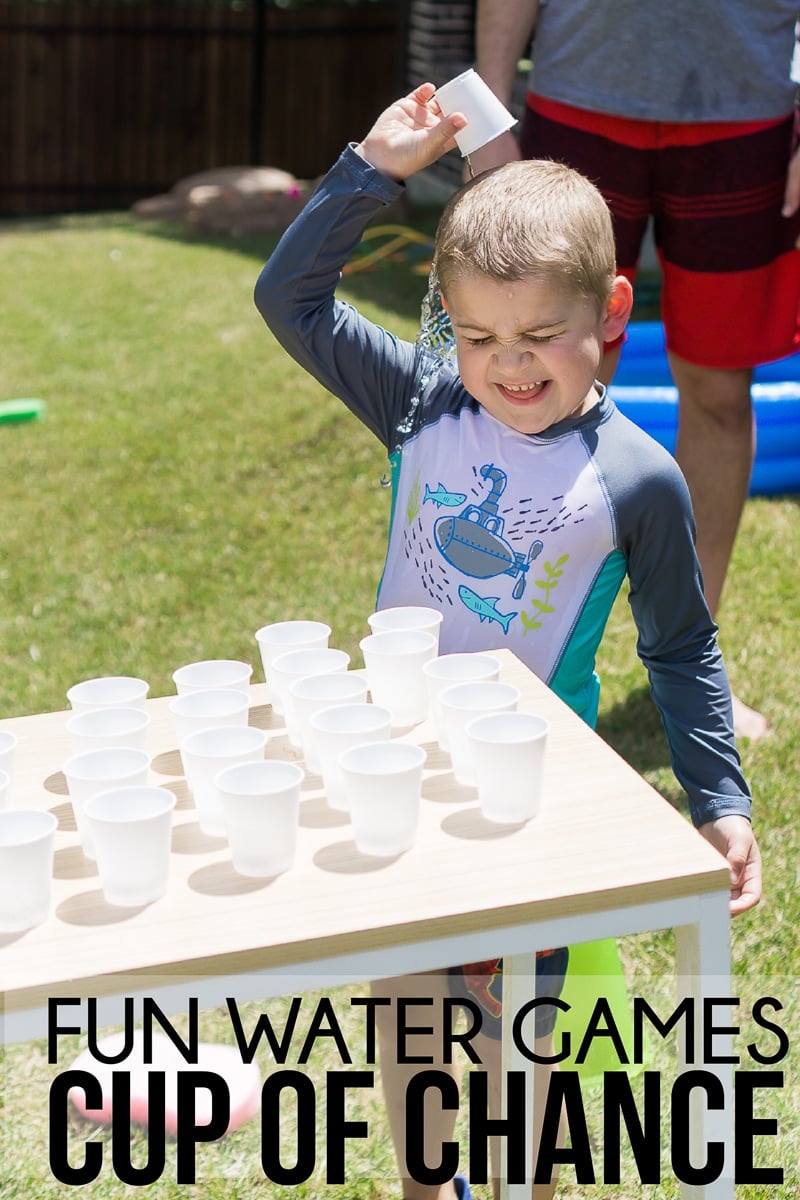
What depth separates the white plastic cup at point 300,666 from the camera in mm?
1910

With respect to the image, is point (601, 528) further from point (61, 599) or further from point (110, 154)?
point (110, 154)

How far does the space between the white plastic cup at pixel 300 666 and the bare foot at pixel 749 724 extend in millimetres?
2105

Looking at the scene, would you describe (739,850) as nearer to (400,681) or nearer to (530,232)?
(400,681)

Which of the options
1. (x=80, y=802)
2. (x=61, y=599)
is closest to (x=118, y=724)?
(x=80, y=802)

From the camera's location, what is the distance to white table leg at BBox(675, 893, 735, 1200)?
1577 millimetres

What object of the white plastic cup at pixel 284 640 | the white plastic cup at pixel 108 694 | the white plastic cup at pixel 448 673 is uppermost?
the white plastic cup at pixel 448 673

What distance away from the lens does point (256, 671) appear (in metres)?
4.48

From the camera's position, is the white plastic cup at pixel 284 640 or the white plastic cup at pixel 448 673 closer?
the white plastic cup at pixel 448 673

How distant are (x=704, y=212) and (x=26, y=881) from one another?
101 inches

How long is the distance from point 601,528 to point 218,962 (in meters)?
1.00

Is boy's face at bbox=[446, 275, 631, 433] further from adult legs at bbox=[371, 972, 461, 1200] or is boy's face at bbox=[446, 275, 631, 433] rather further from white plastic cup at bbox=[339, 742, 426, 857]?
adult legs at bbox=[371, 972, 461, 1200]

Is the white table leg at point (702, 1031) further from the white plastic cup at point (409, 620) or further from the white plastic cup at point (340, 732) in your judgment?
the white plastic cup at point (409, 620)

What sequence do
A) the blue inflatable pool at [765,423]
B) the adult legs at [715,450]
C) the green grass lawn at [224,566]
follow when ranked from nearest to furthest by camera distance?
the green grass lawn at [224,566], the adult legs at [715,450], the blue inflatable pool at [765,423]

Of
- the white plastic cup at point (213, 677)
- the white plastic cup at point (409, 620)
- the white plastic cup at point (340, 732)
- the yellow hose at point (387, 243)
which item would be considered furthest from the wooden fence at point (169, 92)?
the white plastic cup at point (340, 732)
